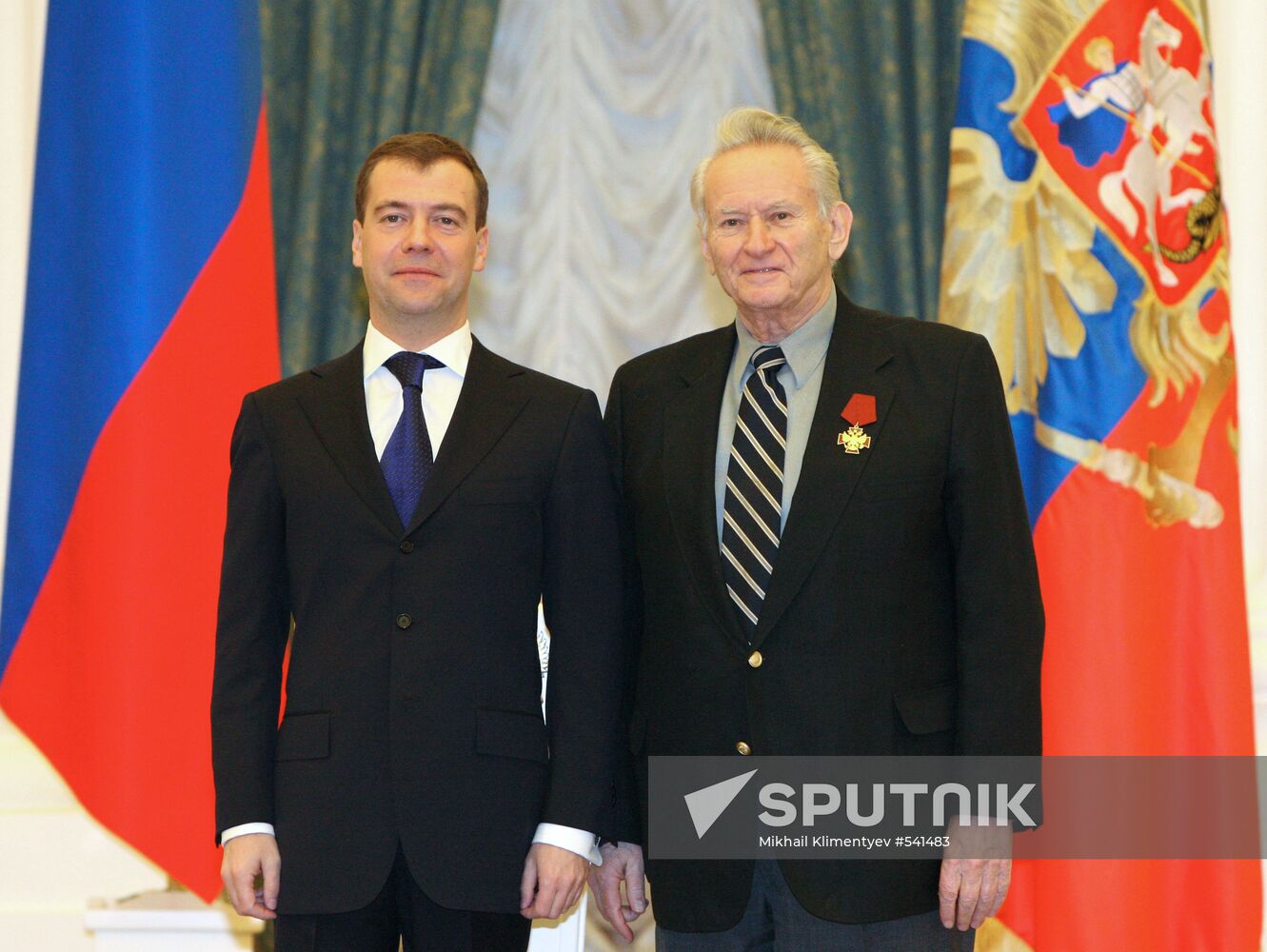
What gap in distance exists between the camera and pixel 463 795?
1975 mm

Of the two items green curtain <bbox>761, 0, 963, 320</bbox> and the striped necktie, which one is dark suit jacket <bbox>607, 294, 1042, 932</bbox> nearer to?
the striped necktie

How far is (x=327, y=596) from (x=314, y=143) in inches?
72.6

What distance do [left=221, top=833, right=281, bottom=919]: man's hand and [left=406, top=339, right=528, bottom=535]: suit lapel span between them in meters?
0.50

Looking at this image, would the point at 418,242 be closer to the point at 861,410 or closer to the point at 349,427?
the point at 349,427

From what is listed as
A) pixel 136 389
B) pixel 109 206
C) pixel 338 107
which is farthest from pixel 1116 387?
pixel 109 206

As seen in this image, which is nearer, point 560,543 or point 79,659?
point 560,543

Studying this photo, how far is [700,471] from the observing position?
2199 mm

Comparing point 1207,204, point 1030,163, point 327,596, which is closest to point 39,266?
point 327,596

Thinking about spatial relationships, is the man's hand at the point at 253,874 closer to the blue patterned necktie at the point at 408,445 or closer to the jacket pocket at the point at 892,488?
the blue patterned necktie at the point at 408,445

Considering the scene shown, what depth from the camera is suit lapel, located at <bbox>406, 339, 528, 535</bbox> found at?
2051 mm

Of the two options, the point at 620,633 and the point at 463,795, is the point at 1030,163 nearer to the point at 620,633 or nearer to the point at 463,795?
the point at 620,633

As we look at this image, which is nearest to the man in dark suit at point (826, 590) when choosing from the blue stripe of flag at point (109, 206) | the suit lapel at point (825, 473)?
the suit lapel at point (825, 473)

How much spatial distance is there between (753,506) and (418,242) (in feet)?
2.20

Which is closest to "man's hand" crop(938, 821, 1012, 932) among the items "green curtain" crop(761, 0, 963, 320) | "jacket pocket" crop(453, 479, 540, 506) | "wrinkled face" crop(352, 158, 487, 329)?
"jacket pocket" crop(453, 479, 540, 506)
